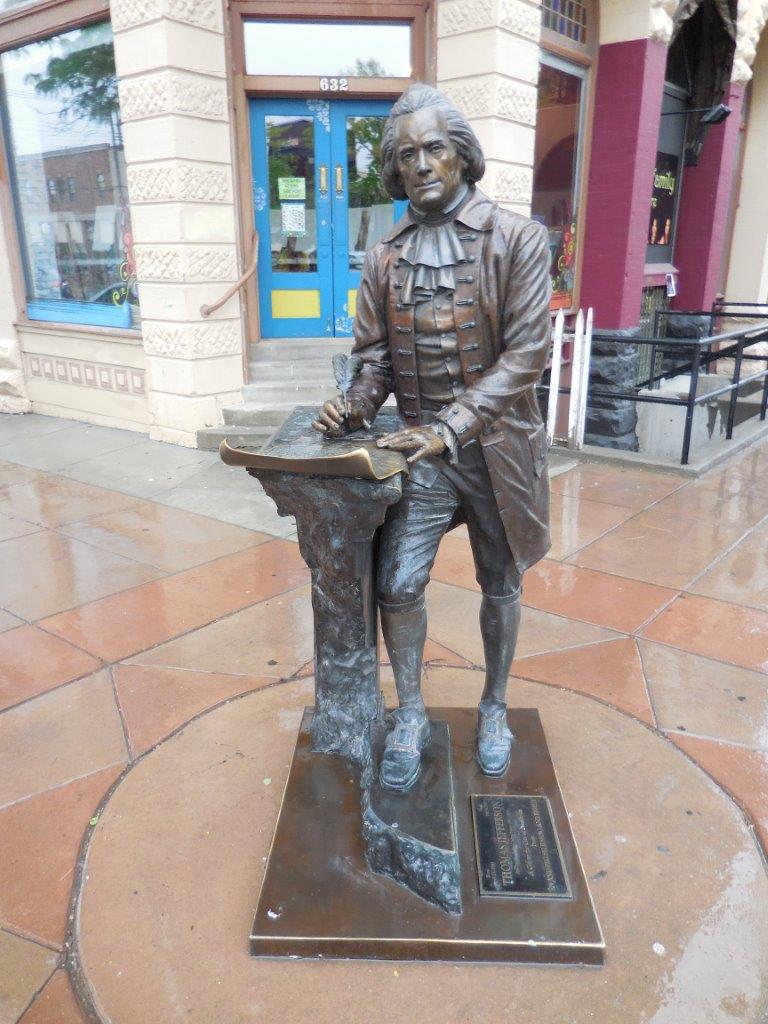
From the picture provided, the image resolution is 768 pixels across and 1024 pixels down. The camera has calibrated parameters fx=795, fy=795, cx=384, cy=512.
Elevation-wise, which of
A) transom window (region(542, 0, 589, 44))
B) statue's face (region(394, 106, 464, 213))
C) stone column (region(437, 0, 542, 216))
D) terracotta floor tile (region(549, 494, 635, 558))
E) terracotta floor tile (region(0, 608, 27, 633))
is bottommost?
terracotta floor tile (region(549, 494, 635, 558))

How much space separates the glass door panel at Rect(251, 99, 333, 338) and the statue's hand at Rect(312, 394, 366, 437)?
6144 millimetres

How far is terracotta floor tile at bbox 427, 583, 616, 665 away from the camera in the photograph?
368 centimetres

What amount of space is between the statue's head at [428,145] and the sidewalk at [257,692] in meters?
1.93

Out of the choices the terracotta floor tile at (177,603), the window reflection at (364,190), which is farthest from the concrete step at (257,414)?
the terracotta floor tile at (177,603)

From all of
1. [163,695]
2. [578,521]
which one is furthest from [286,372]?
[163,695]

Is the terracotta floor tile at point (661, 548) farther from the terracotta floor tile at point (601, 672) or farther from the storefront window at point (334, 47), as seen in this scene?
the storefront window at point (334, 47)

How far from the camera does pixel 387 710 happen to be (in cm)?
302

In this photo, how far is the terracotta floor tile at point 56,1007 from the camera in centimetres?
190

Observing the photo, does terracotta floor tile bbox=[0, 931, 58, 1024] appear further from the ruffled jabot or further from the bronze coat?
the ruffled jabot

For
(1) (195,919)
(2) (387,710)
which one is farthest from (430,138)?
(1) (195,919)

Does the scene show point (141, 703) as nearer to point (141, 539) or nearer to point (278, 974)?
point (278, 974)

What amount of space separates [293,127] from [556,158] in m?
2.65

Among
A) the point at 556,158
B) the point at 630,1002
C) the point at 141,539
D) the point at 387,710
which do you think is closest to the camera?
the point at 630,1002

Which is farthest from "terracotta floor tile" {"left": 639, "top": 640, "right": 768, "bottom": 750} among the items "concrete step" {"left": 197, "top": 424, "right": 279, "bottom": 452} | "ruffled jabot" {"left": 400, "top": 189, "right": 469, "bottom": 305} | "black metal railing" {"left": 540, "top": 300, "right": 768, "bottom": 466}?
"concrete step" {"left": 197, "top": 424, "right": 279, "bottom": 452}
